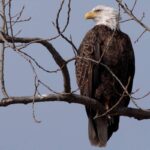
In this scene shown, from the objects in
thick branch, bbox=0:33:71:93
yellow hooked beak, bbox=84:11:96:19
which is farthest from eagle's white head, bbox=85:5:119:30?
thick branch, bbox=0:33:71:93

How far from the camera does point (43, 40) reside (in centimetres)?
511

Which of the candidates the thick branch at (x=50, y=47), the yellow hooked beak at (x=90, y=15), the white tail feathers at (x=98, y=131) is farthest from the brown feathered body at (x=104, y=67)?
the thick branch at (x=50, y=47)

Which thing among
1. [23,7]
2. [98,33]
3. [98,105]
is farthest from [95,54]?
[23,7]

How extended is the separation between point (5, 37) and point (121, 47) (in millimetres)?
2461

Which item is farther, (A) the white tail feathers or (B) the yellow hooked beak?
(B) the yellow hooked beak

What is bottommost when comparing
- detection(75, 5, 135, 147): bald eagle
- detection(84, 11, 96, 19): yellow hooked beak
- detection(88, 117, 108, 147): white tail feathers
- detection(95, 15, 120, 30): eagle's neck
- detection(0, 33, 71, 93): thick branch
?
detection(88, 117, 108, 147): white tail feathers

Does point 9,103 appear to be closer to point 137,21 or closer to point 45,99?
point 45,99

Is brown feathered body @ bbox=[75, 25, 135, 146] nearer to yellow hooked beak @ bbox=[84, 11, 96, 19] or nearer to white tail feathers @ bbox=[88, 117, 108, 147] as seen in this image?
white tail feathers @ bbox=[88, 117, 108, 147]

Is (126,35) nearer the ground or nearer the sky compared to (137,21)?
nearer the ground

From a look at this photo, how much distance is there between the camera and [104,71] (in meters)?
7.29

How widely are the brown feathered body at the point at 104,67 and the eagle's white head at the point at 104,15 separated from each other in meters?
0.24

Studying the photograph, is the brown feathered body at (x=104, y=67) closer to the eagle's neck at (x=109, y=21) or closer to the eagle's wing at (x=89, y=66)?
the eagle's wing at (x=89, y=66)

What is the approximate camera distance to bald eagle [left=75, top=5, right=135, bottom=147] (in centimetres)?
717

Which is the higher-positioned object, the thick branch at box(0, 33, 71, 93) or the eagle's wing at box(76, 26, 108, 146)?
the thick branch at box(0, 33, 71, 93)
